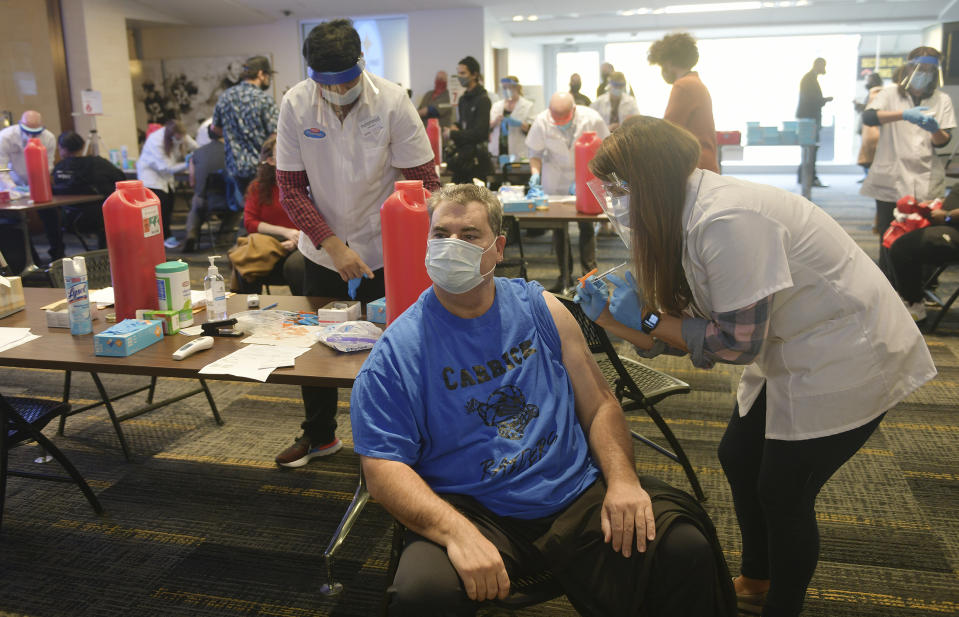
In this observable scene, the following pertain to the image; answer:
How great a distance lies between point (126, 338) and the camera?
6.27 feet

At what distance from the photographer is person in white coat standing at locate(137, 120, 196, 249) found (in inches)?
289

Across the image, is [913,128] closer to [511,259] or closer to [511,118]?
[511,259]

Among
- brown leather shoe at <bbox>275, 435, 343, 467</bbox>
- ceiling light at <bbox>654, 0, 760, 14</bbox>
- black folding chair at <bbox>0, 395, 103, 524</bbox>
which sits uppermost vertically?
ceiling light at <bbox>654, 0, 760, 14</bbox>

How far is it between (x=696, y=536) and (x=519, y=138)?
759 cm

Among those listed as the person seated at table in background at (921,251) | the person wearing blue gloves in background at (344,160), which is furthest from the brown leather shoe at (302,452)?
the person seated at table in background at (921,251)

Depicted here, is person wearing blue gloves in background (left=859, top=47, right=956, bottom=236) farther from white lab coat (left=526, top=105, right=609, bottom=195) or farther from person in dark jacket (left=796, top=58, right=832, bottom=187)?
person in dark jacket (left=796, top=58, right=832, bottom=187)

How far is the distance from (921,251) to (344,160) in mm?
3392

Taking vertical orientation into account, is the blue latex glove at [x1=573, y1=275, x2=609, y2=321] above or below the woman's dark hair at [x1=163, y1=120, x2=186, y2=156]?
below

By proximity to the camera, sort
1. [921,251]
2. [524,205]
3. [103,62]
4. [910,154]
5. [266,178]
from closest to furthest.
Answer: [266,178]
[921,251]
[524,205]
[910,154]
[103,62]

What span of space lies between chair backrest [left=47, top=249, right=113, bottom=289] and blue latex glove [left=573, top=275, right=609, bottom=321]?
2005 millimetres

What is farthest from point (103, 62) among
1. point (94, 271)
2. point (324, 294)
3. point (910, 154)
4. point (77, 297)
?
point (910, 154)

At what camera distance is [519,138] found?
8.62 meters

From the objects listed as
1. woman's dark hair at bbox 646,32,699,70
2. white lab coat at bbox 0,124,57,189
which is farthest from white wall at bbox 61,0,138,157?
woman's dark hair at bbox 646,32,699,70

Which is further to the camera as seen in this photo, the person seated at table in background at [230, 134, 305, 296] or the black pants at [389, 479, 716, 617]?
the person seated at table in background at [230, 134, 305, 296]
